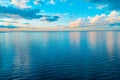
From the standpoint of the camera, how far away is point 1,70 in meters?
61.2

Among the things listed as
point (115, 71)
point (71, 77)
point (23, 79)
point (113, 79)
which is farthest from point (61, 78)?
point (115, 71)

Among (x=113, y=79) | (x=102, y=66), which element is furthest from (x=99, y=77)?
(x=102, y=66)

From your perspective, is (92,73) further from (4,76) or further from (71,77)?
(4,76)

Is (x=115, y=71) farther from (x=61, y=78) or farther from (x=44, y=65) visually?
(x=44, y=65)

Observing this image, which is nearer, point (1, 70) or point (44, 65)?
point (1, 70)

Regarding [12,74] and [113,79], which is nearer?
[113,79]

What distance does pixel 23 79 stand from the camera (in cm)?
5162

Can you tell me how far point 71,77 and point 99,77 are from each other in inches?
300

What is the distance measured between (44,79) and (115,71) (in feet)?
71.8

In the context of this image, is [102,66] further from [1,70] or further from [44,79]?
[1,70]

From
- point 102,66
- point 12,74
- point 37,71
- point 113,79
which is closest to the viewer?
point 113,79

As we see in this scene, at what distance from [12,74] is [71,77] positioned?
1705 cm

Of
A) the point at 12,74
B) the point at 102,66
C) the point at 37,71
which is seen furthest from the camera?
the point at 102,66

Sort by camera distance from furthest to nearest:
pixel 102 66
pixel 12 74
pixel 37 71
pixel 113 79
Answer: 1. pixel 102 66
2. pixel 37 71
3. pixel 12 74
4. pixel 113 79
